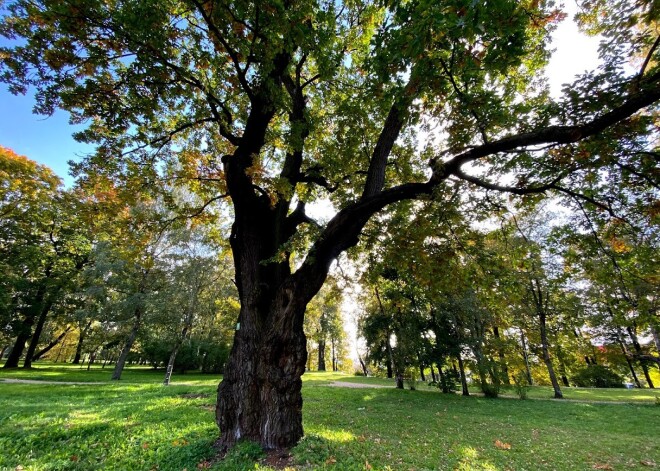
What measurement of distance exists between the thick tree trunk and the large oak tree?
26 millimetres

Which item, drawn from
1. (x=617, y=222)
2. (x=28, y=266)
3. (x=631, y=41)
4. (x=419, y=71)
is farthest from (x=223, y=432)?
(x=28, y=266)

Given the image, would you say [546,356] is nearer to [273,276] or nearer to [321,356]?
[273,276]

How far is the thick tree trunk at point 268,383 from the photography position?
16.3 feet

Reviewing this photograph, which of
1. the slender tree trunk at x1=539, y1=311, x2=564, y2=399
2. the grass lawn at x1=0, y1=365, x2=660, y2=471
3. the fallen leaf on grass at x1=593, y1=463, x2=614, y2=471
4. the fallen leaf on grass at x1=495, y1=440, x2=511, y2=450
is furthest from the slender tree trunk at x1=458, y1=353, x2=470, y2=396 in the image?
the fallen leaf on grass at x1=593, y1=463, x2=614, y2=471

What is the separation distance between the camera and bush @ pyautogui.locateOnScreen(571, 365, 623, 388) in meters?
25.8

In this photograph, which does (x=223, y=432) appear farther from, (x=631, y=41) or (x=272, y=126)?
(x=631, y=41)

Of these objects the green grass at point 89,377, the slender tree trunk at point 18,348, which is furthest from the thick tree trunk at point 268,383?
the slender tree trunk at point 18,348

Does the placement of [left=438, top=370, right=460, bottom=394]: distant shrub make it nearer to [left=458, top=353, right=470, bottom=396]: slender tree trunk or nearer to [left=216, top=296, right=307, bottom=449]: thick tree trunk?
[left=458, top=353, right=470, bottom=396]: slender tree trunk

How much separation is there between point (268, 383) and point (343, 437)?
2913mm

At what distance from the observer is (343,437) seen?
21.5 feet

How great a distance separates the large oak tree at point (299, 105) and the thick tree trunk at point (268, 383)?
3 cm

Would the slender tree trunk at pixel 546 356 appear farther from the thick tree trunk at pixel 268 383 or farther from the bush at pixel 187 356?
the bush at pixel 187 356

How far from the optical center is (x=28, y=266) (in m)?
23.5

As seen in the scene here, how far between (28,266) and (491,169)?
3430 centimetres
